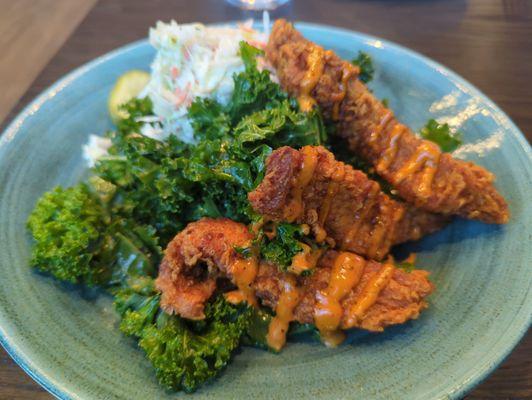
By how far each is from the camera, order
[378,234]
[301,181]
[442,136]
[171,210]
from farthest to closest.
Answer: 1. [442,136]
2. [171,210]
3. [378,234]
4. [301,181]

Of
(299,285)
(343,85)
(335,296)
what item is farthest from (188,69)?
(335,296)

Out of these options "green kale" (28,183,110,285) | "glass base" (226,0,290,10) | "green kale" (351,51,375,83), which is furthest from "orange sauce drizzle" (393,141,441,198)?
"glass base" (226,0,290,10)

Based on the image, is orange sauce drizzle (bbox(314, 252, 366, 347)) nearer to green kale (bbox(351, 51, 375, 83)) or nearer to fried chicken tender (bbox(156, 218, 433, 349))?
fried chicken tender (bbox(156, 218, 433, 349))

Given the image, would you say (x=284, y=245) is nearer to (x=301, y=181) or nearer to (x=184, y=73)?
(x=301, y=181)

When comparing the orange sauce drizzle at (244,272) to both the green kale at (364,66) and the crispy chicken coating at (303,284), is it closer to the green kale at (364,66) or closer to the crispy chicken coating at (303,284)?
the crispy chicken coating at (303,284)

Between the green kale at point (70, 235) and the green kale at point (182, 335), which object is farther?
the green kale at point (70, 235)

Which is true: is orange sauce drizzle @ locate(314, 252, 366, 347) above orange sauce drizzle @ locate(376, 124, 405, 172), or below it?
below

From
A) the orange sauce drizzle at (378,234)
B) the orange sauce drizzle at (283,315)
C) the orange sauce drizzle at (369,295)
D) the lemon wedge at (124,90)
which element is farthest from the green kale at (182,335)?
the lemon wedge at (124,90)
